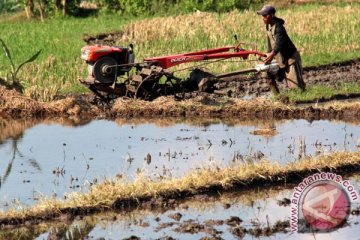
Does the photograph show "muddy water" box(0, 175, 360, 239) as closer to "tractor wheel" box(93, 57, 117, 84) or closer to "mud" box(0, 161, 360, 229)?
"mud" box(0, 161, 360, 229)

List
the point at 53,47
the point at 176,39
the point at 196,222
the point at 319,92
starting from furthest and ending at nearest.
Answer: the point at 176,39 < the point at 53,47 < the point at 319,92 < the point at 196,222

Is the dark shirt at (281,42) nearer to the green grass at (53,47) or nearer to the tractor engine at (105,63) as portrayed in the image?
the tractor engine at (105,63)

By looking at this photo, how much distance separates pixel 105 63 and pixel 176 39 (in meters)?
7.74

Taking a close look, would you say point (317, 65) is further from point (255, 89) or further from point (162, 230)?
point (162, 230)

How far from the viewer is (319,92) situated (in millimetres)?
14016

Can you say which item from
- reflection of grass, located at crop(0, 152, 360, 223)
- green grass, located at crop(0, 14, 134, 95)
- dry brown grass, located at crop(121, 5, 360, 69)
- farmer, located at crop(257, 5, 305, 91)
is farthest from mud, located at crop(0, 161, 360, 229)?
dry brown grass, located at crop(121, 5, 360, 69)

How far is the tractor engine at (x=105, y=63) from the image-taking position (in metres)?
13.2

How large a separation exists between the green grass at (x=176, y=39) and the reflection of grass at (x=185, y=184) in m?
5.42

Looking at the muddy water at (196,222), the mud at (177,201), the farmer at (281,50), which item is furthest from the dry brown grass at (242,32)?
the muddy water at (196,222)

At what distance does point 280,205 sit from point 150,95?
5.20 metres

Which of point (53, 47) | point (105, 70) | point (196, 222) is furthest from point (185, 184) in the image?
point (53, 47)

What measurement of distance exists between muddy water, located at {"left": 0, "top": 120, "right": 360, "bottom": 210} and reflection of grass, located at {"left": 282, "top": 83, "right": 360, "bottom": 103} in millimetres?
1199

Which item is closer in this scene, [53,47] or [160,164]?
[160,164]

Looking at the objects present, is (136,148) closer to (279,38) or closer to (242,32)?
(279,38)
